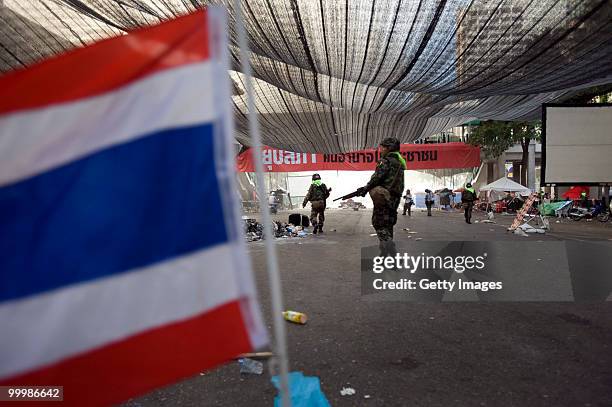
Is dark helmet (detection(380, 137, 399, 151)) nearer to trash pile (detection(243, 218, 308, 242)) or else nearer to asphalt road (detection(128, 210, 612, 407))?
asphalt road (detection(128, 210, 612, 407))

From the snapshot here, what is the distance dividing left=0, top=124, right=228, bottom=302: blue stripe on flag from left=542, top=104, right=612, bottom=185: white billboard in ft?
21.4

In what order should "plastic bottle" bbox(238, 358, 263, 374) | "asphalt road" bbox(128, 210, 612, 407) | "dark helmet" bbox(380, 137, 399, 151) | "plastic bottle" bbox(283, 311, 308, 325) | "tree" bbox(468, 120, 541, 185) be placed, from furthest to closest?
1. "tree" bbox(468, 120, 541, 185)
2. "dark helmet" bbox(380, 137, 399, 151)
3. "plastic bottle" bbox(283, 311, 308, 325)
4. "plastic bottle" bbox(238, 358, 263, 374)
5. "asphalt road" bbox(128, 210, 612, 407)

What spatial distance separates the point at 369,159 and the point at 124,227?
2223cm

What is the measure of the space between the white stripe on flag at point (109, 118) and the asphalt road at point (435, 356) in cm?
203

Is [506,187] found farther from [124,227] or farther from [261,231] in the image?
[124,227]

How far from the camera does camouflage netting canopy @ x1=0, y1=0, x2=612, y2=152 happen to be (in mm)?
3541

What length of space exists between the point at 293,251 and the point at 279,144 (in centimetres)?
457

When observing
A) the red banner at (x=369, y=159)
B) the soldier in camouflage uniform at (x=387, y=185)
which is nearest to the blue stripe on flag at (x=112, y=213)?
the soldier in camouflage uniform at (x=387, y=185)

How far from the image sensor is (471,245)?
998 cm

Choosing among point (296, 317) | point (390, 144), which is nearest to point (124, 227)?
point (296, 317)

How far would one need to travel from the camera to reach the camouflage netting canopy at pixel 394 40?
11.6 feet

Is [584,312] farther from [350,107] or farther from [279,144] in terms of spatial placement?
[279,144]

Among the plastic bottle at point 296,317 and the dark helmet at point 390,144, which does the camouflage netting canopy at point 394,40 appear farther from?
the plastic bottle at point 296,317

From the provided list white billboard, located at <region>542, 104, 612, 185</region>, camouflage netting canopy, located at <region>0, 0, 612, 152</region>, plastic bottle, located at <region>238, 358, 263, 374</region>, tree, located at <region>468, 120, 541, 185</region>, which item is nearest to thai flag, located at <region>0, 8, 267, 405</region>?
plastic bottle, located at <region>238, 358, 263, 374</region>
